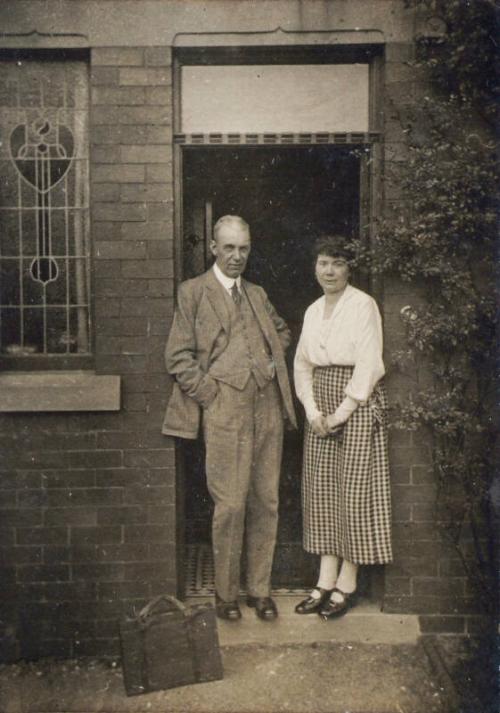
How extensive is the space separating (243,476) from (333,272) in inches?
53.7

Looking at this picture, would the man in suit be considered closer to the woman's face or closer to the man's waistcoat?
the man's waistcoat

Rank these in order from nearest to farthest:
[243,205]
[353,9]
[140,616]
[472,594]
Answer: [140,616] → [353,9] → [472,594] → [243,205]

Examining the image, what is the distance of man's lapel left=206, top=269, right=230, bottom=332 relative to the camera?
14.4 feet

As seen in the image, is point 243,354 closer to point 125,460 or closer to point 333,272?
point 333,272

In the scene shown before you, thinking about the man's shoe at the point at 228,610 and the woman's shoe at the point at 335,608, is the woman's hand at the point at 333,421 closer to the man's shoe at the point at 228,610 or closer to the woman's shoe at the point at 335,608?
the woman's shoe at the point at 335,608

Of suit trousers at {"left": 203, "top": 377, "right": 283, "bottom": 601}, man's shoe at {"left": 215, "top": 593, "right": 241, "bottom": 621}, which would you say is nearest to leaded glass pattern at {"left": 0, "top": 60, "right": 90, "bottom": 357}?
suit trousers at {"left": 203, "top": 377, "right": 283, "bottom": 601}

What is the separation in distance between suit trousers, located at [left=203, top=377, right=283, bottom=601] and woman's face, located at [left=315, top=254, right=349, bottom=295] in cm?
71

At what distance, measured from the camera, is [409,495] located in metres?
4.48

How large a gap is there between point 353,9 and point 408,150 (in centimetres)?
88

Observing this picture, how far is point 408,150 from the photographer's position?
4.29m

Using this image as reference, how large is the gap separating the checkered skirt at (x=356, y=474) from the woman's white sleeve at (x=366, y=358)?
120mm

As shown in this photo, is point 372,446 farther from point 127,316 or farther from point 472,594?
point 127,316

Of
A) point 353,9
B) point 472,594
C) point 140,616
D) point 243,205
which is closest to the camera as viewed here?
point 140,616

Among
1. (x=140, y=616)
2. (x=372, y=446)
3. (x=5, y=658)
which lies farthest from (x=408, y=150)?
(x=5, y=658)
